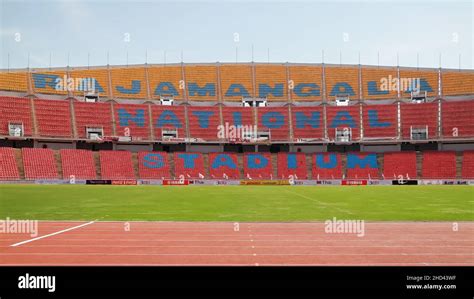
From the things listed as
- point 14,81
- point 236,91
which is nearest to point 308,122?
point 236,91

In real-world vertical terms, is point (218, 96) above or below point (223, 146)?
above

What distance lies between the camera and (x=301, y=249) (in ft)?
34.0

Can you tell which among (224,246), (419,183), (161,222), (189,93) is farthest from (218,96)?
(224,246)

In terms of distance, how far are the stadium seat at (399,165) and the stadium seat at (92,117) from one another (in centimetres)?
4418

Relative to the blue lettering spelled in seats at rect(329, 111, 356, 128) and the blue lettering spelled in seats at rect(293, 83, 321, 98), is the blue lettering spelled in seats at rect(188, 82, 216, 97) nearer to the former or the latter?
the blue lettering spelled in seats at rect(293, 83, 321, 98)

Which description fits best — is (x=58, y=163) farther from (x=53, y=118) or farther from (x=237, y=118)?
(x=237, y=118)

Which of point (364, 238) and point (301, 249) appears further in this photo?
point (364, 238)

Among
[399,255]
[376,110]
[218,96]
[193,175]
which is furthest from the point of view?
[218,96]

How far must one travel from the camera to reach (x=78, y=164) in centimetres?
5503

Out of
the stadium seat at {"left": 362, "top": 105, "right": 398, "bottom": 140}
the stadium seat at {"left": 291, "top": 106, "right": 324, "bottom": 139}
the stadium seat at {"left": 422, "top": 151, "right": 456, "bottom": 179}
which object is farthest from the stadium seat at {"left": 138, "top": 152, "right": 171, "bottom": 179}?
the stadium seat at {"left": 422, "top": 151, "right": 456, "bottom": 179}

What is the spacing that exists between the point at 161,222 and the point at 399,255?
30.1ft

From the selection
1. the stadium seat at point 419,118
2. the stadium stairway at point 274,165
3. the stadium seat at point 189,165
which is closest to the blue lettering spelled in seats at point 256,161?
the stadium stairway at point 274,165

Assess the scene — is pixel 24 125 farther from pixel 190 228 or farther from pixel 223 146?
pixel 190 228
